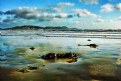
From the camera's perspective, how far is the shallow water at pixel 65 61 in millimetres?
6250

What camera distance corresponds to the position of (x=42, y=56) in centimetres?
726

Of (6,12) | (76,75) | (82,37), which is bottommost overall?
(76,75)

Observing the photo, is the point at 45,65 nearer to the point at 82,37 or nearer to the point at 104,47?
the point at 104,47

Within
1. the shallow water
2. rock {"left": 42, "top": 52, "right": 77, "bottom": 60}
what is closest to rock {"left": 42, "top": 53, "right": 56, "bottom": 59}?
rock {"left": 42, "top": 52, "right": 77, "bottom": 60}

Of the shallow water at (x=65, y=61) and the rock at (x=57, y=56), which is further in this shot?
the rock at (x=57, y=56)

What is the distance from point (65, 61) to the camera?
23.2ft

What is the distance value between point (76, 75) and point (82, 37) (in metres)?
2.75

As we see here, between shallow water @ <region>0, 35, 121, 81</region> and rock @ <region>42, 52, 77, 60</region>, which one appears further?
rock @ <region>42, 52, 77, 60</region>

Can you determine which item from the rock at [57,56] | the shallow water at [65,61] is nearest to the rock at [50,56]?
the rock at [57,56]

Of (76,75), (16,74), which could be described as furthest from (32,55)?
(76,75)

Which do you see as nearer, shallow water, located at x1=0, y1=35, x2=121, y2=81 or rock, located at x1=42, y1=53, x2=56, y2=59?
shallow water, located at x1=0, y1=35, x2=121, y2=81

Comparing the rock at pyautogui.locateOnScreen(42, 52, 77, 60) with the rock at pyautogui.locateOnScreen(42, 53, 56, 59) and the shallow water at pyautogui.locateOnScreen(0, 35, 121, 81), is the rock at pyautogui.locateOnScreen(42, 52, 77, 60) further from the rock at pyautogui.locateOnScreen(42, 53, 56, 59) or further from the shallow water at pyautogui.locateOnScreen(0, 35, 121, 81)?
the shallow water at pyautogui.locateOnScreen(0, 35, 121, 81)

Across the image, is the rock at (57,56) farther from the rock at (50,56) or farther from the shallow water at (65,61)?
the shallow water at (65,61)

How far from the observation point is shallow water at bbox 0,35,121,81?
20.5ft
